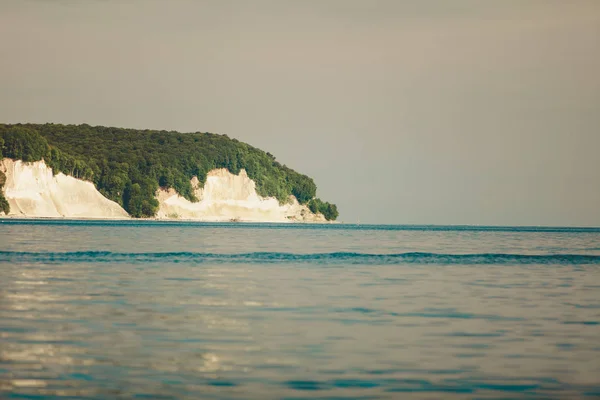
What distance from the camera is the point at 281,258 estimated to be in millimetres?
56688

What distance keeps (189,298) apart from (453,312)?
8.24m

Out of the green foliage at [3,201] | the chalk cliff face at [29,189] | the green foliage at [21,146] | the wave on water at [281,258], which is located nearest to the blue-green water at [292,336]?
the wave on water at [281,258]

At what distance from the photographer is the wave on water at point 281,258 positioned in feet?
166

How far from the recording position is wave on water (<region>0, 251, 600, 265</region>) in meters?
50.7

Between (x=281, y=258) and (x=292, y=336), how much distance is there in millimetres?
35734

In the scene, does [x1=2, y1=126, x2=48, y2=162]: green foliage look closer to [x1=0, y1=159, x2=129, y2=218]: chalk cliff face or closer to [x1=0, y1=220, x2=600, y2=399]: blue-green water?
[x1=0, y1=159, x2=129, y2=218]: chalk cliff face

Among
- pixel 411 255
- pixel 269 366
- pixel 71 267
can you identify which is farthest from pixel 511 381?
pixel 411 255

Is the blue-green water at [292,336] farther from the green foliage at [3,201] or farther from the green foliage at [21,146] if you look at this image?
the green foliage at [21,146]

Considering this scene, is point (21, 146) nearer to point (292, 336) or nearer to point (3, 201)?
point (3, 201)

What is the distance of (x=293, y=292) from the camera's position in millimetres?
32406

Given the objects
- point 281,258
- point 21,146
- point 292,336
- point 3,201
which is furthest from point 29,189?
point 292,336

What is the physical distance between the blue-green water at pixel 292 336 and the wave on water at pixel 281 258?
9.16 metres

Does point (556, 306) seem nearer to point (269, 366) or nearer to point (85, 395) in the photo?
point (269, 366)

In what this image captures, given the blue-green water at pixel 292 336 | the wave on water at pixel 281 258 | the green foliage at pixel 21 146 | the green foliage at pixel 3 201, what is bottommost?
the blue-green water at pixel 292 336
